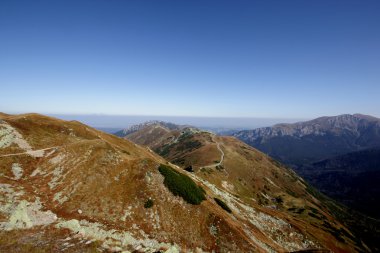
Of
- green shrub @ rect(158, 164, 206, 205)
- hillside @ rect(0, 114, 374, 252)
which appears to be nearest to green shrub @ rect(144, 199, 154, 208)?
hillside @ rect(0, 114, 374, 252)

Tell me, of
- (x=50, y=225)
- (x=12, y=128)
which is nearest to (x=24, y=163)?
(x=12, y=128)

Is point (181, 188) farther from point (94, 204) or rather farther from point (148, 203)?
point (94, 204)

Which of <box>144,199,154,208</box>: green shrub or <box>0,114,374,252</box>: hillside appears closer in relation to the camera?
<box>0,114,374,252</box>: hillside

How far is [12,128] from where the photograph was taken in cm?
5872

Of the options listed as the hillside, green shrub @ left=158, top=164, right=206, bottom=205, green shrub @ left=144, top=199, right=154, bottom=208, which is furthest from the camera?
green shrub @ left=158, top=164, right=206, bottom=205

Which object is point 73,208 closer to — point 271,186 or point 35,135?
point 35,135

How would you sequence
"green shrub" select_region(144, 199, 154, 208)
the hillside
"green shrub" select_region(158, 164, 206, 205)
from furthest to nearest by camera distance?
"green shrub" select_region(158, 164, 206, 205) < "green shrub" select_region(144, 199, 154, 208) < the hillside

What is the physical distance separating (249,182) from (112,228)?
526 feet

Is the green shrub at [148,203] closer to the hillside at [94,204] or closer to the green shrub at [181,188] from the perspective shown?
the hillside at [94,204]

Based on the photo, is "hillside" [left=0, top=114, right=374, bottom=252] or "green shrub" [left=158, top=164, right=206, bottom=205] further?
"green shrub" [left=158, top=164, right=206, bottom=205]

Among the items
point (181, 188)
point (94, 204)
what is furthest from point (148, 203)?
point (94, 204)

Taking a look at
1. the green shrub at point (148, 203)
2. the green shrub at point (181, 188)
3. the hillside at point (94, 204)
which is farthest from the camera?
the green shrub at point (181, 188)

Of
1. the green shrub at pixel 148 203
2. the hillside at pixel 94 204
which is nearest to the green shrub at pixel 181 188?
the hillside at pixel 94 204

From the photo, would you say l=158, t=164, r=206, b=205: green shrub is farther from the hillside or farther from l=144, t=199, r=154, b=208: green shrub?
l=144, t=199, r=154, b=208: green shrub
